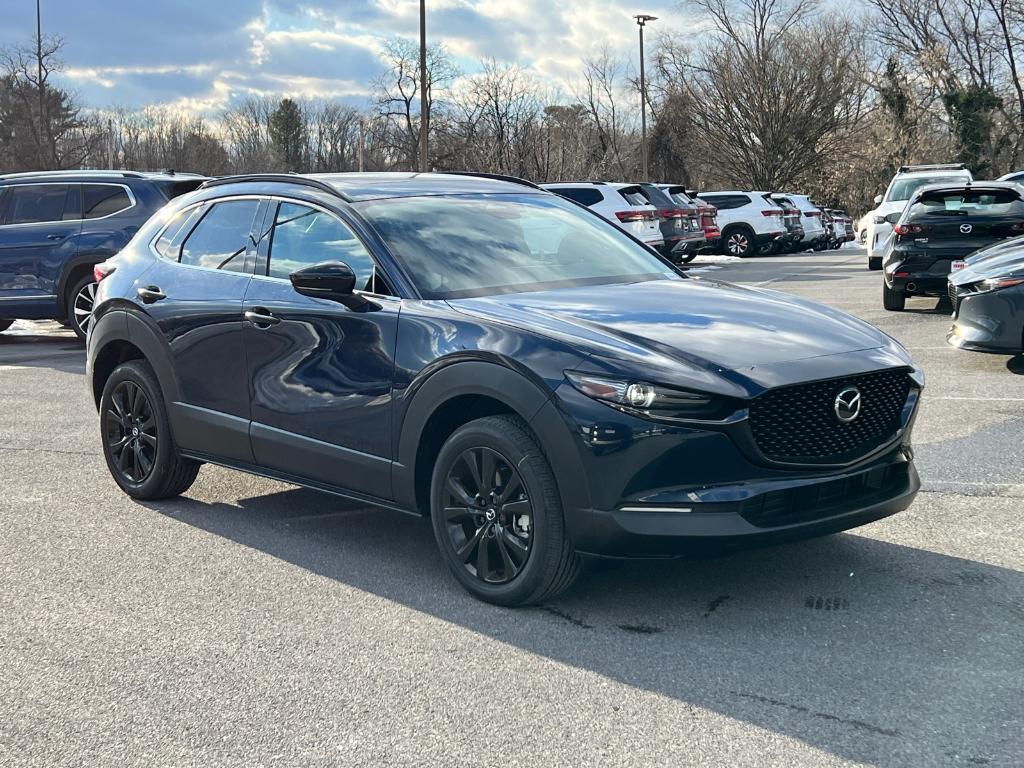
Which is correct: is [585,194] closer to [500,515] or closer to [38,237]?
[38,237]

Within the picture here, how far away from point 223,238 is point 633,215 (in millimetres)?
17096

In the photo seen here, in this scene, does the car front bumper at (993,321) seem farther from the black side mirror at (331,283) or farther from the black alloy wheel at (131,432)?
the black alloy wheel at (131,432)

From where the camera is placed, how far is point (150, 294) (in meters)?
5.95

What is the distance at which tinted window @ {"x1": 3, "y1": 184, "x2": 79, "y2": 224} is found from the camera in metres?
13.7

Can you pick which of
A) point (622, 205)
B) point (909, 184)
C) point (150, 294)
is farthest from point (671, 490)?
point (909, 184)

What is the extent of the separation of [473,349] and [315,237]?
1.30m

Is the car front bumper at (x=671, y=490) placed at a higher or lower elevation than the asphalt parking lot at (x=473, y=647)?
higher

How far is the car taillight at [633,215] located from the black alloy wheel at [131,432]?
16527 mm

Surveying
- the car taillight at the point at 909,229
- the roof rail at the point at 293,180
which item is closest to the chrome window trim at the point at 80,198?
the roof rail at the point at 293,180

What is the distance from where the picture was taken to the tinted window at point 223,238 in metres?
5.62

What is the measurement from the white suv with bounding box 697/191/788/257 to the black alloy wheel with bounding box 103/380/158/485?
86.0 ft

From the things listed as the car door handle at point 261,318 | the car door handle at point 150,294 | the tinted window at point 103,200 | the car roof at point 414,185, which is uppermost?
the tinted window at point 103,200

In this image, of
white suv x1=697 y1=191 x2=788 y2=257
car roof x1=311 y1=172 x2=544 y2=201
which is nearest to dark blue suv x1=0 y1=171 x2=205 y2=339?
car roof x1=311 y1=172 x2=544 y2=201

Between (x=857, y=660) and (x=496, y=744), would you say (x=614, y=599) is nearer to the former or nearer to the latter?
(x=857, y=660)
